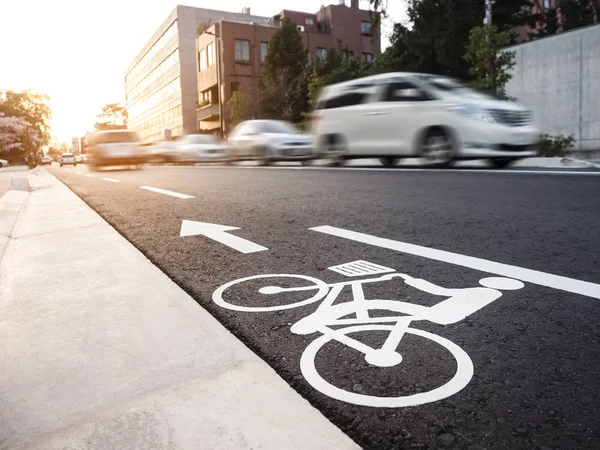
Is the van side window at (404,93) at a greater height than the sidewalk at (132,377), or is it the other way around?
the van side window at (404,93)

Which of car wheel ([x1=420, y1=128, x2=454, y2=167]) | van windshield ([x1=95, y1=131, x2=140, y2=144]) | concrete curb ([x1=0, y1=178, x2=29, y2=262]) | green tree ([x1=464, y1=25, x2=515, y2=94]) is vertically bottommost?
concrete curb ([x1=0, y1=178, x2=29, y2=262])

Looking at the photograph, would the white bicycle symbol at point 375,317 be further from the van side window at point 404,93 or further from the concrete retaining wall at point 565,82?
the concrete retaining wall at point 565,82

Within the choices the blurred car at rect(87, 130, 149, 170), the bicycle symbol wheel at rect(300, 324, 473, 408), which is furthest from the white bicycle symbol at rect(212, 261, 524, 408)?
→ the blurred car at rect(87, 130, 149, 170)

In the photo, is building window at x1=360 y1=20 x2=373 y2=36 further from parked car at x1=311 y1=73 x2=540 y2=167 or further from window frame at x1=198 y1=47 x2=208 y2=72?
parked car at x1=311 y1=73 x2=540 y2=167

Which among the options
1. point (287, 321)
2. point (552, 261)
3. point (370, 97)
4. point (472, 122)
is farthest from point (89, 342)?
point (370, 97)

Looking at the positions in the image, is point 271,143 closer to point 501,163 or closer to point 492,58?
point 492,58

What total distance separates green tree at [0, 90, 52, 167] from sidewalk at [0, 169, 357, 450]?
3051 inches

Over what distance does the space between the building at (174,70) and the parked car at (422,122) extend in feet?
143

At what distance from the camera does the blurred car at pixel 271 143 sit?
58.2 ft

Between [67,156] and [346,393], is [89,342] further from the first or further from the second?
[67,156]

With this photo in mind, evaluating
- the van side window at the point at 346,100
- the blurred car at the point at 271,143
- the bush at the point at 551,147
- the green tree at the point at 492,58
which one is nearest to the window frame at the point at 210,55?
the blurred car at the point at 271,143

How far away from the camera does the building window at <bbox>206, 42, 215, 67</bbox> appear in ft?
167

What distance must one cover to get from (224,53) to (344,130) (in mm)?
39253

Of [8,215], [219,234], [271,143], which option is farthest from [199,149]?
[219,234]
